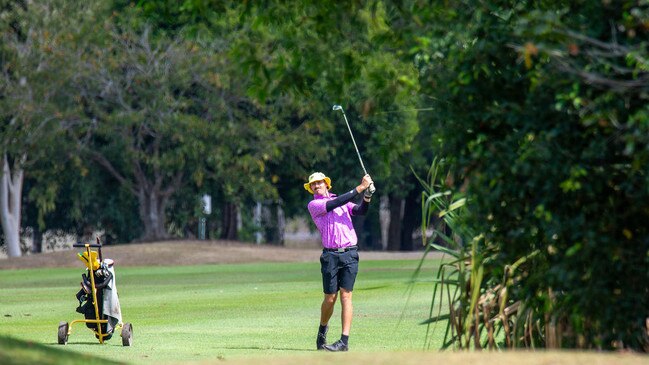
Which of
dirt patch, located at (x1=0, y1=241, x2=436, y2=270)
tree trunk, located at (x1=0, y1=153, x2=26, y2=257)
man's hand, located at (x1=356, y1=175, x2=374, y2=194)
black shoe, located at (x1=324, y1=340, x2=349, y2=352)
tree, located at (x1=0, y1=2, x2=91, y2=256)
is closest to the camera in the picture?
man's hand, located at (x1=356, y1=175, x2=374, y2=194)

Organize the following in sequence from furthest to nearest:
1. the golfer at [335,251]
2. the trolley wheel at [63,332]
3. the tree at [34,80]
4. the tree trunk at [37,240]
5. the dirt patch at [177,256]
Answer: the tree trunk at [37,240] < the tree at [34,80] < the dirt patch at [177,256] < the trolley wheel at [63,332] < the golfer at [335,251]

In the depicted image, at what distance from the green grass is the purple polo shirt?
3.90ft

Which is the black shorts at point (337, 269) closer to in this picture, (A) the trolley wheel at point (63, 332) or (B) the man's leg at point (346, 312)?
(B) the man's leg at point (346, 312)

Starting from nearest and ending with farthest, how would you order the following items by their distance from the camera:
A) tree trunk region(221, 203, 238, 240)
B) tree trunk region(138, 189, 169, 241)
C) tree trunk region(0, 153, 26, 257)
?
tree trunk region(138, 189, 169, 241) → tree trunk region(0, 153, 26, 257) → tree trunk region(221, 203, 238, 240)

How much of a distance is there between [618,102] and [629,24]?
1.72 ft

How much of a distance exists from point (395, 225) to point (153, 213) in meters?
→ 14.0

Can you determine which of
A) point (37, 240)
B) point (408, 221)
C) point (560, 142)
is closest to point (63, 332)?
point (560, 142)

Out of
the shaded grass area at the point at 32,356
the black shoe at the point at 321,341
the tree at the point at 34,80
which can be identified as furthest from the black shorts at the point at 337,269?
the tree at the point at 34,80

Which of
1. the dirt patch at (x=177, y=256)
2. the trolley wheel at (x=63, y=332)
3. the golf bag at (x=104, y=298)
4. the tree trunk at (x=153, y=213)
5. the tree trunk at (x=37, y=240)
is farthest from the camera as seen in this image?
the tree trunk at (x=37, y=240)

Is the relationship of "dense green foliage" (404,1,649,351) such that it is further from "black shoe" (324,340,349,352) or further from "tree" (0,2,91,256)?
"tree" (0,2,91,256)

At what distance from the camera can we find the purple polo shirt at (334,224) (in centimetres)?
1581

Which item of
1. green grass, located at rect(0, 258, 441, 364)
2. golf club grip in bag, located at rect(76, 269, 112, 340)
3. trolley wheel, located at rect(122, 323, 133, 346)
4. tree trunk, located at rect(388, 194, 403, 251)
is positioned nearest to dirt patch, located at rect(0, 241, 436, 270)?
green grass, located at rect(0, 258, 441, 364)

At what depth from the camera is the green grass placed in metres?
16.1

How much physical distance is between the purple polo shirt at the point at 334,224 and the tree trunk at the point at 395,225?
44368 mm
